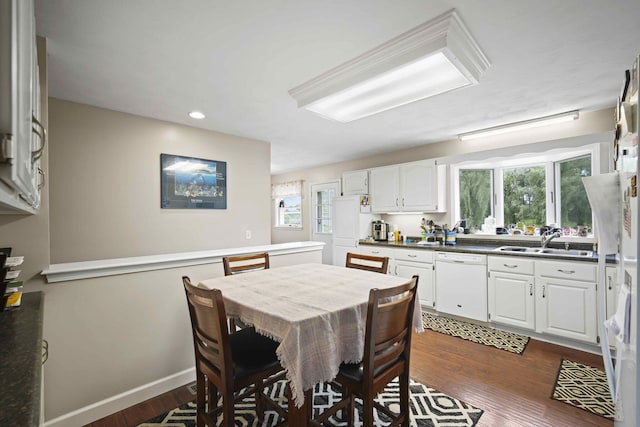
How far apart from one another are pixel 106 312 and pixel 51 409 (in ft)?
1.90

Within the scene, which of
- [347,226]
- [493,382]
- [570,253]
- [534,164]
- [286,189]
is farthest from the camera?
[286,189]

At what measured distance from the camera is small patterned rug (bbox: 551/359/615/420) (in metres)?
1.95

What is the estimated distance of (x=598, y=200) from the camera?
A: 4.13ft

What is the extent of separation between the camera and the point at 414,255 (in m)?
3.94

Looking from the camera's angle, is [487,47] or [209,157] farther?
[209,157]

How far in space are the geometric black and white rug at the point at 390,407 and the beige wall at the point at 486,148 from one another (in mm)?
2693

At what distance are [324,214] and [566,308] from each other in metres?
4.15

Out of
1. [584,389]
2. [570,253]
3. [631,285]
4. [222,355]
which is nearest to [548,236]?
[570,253]

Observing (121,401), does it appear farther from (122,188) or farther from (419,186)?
(419,186)

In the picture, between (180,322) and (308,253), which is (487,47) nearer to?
(308,253)

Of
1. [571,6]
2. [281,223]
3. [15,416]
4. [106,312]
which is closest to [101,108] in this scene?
[106,312]

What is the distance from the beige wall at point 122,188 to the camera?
2547mm

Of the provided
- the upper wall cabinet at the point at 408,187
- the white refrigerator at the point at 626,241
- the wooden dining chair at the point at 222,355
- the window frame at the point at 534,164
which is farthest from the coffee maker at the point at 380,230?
the white refrigerator at the point at 626,241

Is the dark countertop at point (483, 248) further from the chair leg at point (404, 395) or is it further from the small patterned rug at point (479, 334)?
the chair leg at point (404, 395)
